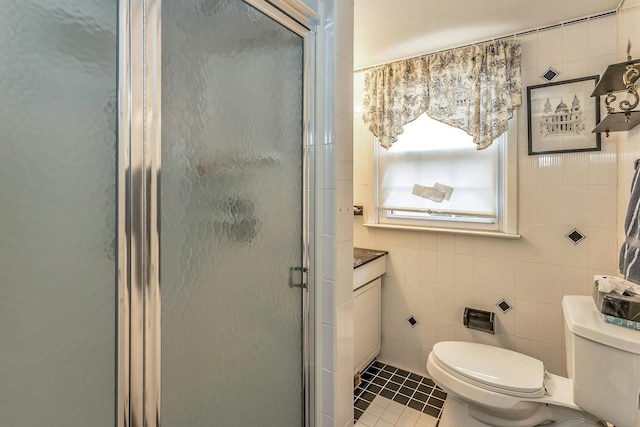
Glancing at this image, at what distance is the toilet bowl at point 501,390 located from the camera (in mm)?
1365

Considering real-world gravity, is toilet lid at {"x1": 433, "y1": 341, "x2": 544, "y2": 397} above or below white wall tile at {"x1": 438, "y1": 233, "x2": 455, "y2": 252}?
below

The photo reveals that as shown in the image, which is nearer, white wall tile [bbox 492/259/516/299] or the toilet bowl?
→ the toilet bowl

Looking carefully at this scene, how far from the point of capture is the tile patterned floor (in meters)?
1.81

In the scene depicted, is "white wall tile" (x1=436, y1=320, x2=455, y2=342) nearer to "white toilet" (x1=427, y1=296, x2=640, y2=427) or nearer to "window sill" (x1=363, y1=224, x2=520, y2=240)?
"white toilet" (x1=427, y1=296, x2=640, y2=427)

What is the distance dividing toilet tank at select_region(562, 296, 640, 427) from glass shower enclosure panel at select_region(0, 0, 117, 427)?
154 cm

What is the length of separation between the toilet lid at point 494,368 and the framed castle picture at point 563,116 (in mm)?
1153

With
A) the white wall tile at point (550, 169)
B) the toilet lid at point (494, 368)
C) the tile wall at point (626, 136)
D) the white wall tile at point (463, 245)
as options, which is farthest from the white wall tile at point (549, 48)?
the toilet lid at point (494, 368)

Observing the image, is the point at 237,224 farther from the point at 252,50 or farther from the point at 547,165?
the point at 547,165

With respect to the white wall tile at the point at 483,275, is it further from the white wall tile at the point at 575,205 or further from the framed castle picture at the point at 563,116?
the framed castle picture at the point at 563,116

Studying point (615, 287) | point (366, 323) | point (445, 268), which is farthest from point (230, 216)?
point (445, 268)

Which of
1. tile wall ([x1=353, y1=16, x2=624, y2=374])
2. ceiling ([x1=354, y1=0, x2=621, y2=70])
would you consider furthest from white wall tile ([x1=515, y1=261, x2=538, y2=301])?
ceiling ([x1=354, y1=0, x2=621, y2=70])

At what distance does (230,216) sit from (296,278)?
33 cm

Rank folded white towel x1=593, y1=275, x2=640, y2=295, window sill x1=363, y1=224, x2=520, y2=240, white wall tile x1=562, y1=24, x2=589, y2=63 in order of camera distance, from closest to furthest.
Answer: folded white towel x1=593, y1=275, x2=640, y2=295, white wall tile x1=562, y1=24, x2=589, y2=63, window sill x1=363, y1=224, x2=520, y2=240

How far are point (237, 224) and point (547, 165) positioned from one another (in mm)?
1844
